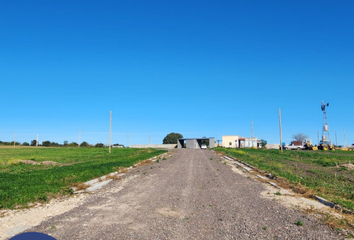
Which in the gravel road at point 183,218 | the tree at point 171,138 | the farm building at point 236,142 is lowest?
the gravel road at point 183,218

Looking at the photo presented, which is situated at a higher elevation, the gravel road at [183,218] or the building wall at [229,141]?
the building wall at [229,141]

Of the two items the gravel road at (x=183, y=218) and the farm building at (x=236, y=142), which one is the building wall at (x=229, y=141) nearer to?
the farm building at (x=236, y=142)

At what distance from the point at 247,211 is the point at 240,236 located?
7.89 feet

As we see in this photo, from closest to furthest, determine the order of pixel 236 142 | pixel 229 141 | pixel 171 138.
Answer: pixel 236 142
pixel 229 141
pixel 171 138

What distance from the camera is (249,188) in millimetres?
12766

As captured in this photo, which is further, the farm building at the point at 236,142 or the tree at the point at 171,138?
the tree at the point at 171,138

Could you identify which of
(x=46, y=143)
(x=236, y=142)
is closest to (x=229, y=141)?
(x=236, y=142)

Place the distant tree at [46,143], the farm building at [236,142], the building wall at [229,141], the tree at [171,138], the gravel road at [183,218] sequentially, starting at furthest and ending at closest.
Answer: the tree at [171,138] < the distant tree at [46,143] < the building wall at [229,141] < the farm building at [236,142] < the gravel road at [183,218]

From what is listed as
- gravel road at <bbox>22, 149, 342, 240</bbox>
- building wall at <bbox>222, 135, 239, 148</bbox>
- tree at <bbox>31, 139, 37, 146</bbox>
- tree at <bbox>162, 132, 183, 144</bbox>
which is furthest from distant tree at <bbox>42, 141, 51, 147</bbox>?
gravel road at <bbox>22, 149, 342, 240</bbox>

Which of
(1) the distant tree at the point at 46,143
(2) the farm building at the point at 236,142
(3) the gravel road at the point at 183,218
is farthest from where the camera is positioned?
(1) the distant tree at the point at 46,143

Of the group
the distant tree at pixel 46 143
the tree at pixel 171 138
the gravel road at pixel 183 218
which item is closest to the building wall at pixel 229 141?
the tree at pixel 171 138

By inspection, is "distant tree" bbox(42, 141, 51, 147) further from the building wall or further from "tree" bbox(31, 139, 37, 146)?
the building wall

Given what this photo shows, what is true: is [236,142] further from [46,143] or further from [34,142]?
[34,142]

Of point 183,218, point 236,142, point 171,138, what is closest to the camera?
point 183,218
